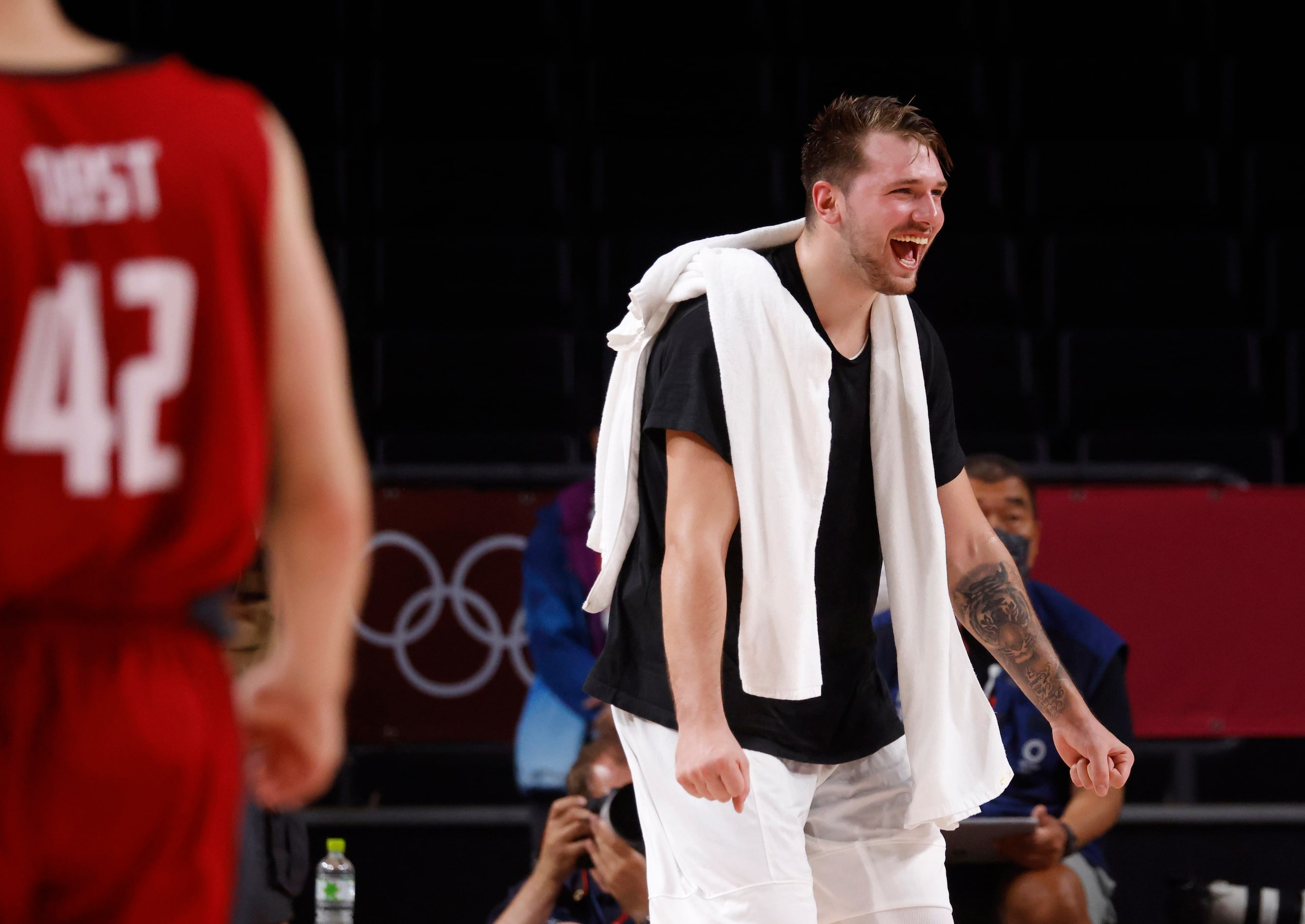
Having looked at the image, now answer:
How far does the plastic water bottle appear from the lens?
4.58 meters

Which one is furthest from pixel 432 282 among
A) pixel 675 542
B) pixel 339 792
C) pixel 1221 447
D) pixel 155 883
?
pixel 155 883

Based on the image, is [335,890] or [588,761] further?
[335,890]

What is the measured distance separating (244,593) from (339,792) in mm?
1275

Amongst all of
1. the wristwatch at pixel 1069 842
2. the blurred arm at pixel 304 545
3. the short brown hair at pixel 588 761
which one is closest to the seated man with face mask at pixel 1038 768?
the wristwatch at pixel 1069 842

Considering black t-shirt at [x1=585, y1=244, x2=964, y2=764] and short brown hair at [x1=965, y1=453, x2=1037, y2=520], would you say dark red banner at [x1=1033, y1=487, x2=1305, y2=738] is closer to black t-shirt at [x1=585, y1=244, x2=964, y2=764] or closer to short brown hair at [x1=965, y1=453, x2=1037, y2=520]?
short brown hair at [x1=965, y1=453, x2=1037, y2=520]

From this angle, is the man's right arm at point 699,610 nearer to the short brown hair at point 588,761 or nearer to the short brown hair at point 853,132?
the short brown hair at point 853,132

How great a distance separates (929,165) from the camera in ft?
9.15

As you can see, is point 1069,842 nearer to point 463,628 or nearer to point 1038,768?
point 1038,768

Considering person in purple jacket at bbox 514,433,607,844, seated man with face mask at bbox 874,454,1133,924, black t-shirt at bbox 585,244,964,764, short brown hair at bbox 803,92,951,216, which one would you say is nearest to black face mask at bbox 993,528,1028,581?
seated man with face mask at bbox 874,454,1133,924

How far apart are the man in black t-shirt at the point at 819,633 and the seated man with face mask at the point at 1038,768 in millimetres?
1211

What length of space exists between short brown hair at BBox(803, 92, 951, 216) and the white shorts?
1.00 meters

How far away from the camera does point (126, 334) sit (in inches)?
48.4

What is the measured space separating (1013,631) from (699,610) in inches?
26.0

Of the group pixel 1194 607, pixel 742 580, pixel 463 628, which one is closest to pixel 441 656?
pixel 463 628
